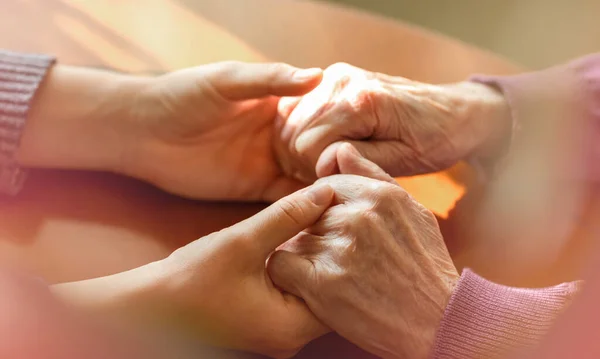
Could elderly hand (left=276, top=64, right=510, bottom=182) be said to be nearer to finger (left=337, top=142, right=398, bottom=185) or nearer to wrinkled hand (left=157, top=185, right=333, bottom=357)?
finger (left=337, top=142, right=398, bottom=185)

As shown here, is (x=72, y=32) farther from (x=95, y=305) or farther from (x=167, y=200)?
(x=95, y=305)

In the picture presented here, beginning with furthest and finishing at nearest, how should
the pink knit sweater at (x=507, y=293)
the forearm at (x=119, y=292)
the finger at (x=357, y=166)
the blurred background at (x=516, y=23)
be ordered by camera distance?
the blurred background at (x=516, y=23) < the finger at (x=357, y=166) < the forearm at (x=119, y=292) < the pink knit sweater at (x=507, y=293)

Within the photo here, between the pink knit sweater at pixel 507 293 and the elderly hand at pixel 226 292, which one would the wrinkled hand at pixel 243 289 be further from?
the pink knit sweater at pixel 507 293

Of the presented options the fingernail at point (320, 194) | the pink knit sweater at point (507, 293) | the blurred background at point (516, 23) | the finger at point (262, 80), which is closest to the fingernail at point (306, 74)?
the finger at point (262, 80)

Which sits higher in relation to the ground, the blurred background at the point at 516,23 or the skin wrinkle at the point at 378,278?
the blurred background at the point at 516,23

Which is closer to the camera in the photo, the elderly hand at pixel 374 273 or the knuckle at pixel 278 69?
the elderly hand at pixel 374 273

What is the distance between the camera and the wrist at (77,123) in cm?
71

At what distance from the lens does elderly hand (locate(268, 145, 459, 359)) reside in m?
0.55

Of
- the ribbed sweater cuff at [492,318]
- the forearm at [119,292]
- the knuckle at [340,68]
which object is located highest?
the knuckle at [340,68]

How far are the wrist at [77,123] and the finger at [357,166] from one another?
290 mm

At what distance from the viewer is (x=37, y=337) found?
319 millimetres

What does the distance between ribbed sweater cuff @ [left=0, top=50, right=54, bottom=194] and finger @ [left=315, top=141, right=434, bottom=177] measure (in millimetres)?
369

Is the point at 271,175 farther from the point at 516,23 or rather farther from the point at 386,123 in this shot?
the point at 516,23

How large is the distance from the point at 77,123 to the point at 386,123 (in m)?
0.40
